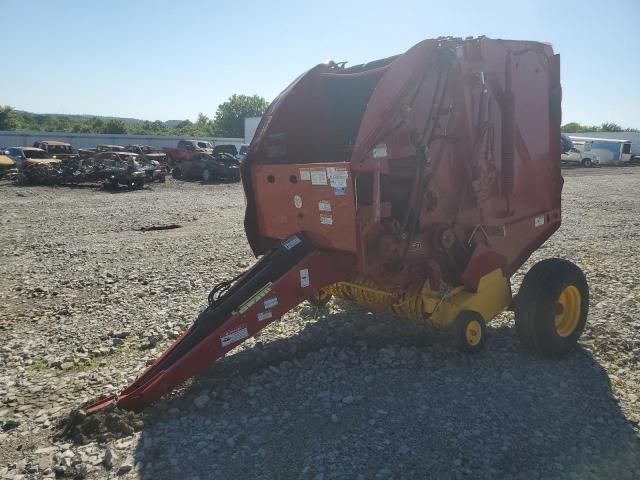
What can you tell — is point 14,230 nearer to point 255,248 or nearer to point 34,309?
point 34,309

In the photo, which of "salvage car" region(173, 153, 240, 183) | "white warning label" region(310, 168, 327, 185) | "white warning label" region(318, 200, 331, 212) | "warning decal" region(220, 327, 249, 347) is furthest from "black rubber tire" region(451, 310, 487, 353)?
"salvage car" region(173, 153, 240, 183)

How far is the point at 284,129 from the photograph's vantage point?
4.75m

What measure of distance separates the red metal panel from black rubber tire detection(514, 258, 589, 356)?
173cm

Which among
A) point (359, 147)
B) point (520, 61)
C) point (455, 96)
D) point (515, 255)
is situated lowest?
point (515, 255)

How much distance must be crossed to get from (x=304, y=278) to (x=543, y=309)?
2119 millimetres

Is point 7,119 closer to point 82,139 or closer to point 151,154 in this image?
point 82,139

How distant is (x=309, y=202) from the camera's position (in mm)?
4148

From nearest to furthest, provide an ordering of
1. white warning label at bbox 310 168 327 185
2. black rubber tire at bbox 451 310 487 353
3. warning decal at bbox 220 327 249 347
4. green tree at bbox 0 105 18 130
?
1. warning decal at bbox 220 327 249 347
2. white warning label at bbox 310 168 327 185
3. black rubber tire at bbox 451 310 487 353
4. green tree at bbox 0 105 18 130

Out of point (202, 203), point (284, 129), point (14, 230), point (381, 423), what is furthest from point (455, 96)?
point (202, 203)

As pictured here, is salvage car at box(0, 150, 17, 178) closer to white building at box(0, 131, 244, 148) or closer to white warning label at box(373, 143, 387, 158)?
white building at box(0, 131, 244, 148)

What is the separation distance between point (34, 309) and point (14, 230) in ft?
22.2

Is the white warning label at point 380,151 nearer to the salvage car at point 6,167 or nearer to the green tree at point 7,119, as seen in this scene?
the salvage car at point 6,167

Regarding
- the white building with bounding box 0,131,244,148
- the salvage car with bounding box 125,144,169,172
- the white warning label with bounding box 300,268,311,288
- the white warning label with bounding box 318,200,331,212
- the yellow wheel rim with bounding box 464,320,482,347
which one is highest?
the white building with bounding box 0,131,244,148

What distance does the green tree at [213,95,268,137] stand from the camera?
74.6m
